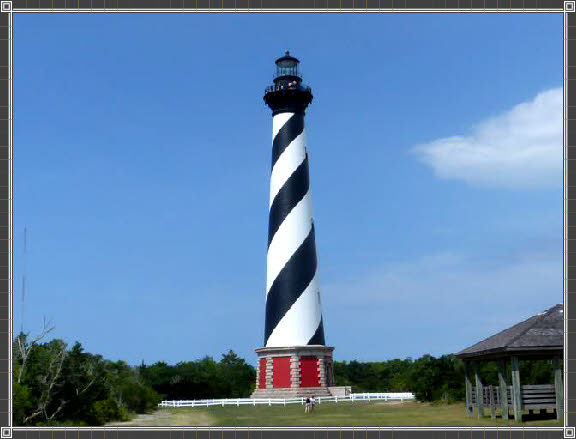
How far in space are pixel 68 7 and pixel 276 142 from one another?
27.5 meters

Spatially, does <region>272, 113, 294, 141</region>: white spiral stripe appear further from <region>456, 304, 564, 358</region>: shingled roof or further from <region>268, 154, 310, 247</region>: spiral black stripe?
<region>456, 304, 564, 358</region>: shingled roof

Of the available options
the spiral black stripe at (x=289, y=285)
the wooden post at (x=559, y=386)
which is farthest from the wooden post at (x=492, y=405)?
the spiral black stripe at (x=289, y=285)

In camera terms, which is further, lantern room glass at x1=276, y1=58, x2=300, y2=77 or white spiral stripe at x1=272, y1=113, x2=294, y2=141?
lantern room glass at x1=276, y1=58, x2=300, y2=77

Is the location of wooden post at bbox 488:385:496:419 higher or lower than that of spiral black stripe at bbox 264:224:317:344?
lower

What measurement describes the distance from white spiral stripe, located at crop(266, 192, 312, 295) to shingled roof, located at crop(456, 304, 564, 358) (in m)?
17.7

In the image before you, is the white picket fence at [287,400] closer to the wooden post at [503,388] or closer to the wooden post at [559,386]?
the wooden post at [503,388]

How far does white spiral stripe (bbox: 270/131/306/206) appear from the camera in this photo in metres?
41.2

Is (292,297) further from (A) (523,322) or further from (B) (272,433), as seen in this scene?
(B) (272,433)

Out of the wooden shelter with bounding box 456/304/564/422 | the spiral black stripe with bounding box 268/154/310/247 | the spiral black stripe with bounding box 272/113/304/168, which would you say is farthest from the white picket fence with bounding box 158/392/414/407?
the wooden shelter with bounding box 456/304/564/422

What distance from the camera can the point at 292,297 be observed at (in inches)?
1572

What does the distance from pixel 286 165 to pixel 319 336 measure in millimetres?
9813

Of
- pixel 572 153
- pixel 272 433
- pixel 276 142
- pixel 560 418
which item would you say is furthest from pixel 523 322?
pixel 276 142

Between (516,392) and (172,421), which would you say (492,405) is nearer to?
(516,392)

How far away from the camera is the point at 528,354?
21.6 meters
